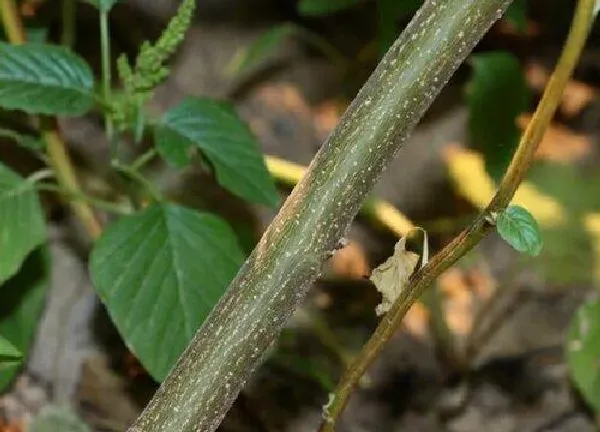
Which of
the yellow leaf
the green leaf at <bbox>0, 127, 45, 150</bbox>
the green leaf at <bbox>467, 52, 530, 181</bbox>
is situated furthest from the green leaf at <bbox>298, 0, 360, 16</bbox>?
the green leaf at <bbox>0, 127, 45, 150</bbox>

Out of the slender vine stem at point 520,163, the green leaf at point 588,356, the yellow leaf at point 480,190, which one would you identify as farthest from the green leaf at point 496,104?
the slender vine stem at point 520,163

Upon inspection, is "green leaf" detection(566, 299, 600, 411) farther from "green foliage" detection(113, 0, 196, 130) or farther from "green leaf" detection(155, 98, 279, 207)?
"green foliage" detection(113, 0, 196, 130)

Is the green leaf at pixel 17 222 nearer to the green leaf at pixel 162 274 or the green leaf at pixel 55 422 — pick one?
the green leaf at pixel 162 274

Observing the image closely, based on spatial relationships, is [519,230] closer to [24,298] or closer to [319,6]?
[24,298]

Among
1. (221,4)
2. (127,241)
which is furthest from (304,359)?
(221,4)

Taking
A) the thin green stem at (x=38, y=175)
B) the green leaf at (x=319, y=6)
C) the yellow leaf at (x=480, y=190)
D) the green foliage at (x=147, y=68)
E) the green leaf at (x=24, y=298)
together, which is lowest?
the green leaf at (x=24, y=298)

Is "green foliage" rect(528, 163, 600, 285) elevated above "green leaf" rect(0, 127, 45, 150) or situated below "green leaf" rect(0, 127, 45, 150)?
above

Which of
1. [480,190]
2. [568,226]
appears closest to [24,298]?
[480,190]
